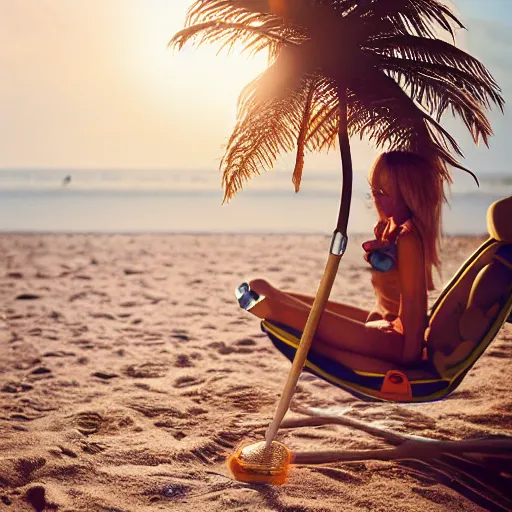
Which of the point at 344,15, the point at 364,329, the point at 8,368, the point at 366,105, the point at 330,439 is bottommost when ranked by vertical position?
the point at 8,368

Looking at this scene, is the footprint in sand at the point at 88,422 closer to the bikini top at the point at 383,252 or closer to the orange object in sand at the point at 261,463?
the orange object in sand at the point at 261,463

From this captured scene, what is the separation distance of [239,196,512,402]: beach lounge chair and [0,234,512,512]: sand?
1.55 ft

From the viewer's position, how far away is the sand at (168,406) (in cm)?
293

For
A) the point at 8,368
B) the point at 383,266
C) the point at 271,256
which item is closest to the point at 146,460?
the point at 383,266

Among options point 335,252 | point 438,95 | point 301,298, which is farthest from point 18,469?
point 438,95

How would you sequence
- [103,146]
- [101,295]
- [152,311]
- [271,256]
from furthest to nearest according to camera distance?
[103,146] → [271,256] → [101,295] → [152,311]

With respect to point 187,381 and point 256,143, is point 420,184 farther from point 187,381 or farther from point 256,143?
point 187,381

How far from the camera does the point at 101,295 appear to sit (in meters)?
6.95

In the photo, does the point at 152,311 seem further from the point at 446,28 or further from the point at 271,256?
the point at 446,28

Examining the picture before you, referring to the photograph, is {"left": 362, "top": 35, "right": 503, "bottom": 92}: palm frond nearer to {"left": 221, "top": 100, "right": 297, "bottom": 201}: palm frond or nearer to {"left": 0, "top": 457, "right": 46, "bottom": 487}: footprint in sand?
{"left": 221, "top": 100, "right": 297, "bottom": 201}: palm frond

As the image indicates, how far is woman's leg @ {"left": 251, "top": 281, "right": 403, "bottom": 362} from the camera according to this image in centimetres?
313

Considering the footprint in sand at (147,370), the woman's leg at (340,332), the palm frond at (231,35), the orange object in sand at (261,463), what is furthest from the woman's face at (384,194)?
the footprint in sand at (147,370)

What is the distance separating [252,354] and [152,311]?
164 centimetres

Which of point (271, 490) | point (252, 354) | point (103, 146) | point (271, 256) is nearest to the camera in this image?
point (271, 490)
